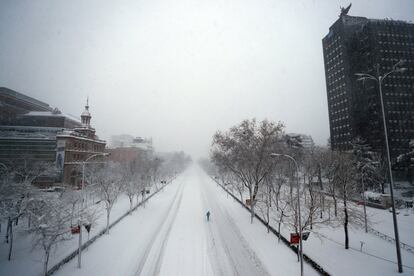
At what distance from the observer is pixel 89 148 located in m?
60.0

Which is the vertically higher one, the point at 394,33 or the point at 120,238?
the point at 394,33

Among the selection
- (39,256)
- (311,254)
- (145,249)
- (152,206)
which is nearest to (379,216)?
(311,254)

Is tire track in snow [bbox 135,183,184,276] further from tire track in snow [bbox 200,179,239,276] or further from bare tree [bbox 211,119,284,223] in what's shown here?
bare tree [bbox 211,119,284,223]

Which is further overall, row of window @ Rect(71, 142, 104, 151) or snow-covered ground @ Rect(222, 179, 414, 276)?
row of window @ Rect(71, 142, 104, 151)

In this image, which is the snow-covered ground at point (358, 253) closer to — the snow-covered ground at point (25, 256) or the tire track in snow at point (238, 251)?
the tire track in snow at point (238, 251)

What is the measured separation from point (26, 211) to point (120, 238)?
901 cm

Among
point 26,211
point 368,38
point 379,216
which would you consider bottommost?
point 379,216

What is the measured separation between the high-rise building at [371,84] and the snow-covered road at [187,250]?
62036 mm

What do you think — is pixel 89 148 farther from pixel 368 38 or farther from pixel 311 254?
pixel 368 38

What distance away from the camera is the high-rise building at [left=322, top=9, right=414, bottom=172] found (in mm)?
66000

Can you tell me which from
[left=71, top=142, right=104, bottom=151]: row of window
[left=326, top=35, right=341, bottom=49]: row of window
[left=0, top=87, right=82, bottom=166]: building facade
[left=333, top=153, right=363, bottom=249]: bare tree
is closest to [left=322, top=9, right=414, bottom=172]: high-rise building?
[left=326, top=35, right=341, bottom=49]: row of window

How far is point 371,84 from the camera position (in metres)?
69.4

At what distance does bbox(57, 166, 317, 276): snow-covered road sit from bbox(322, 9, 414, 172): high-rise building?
6204cm

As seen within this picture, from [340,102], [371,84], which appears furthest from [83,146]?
[371,84]
